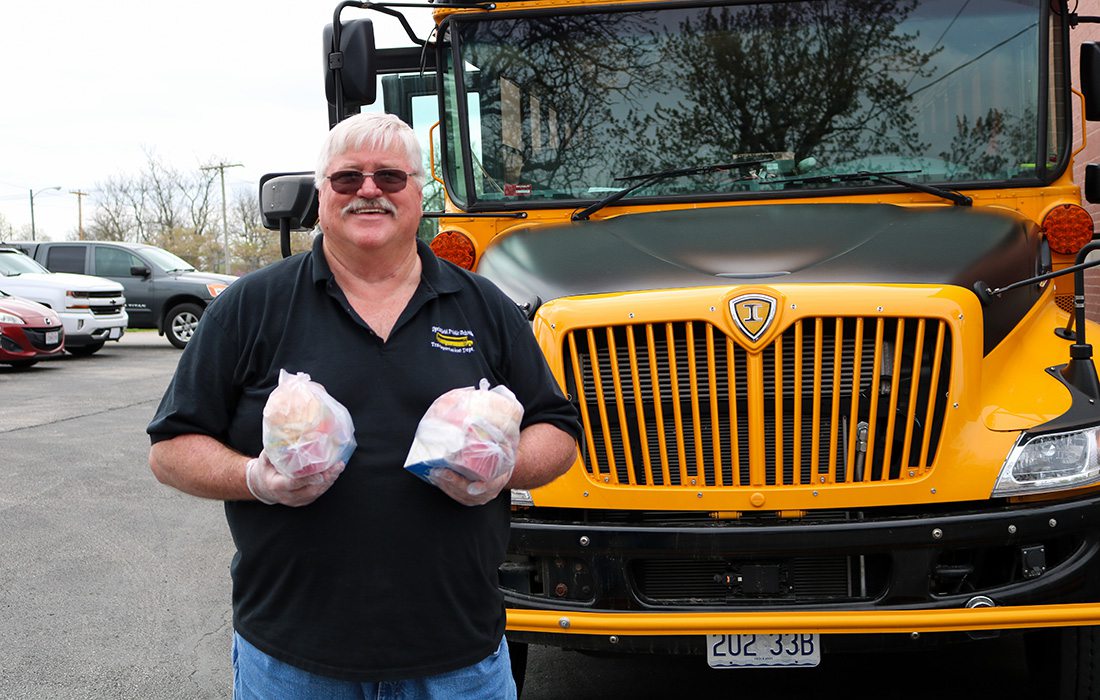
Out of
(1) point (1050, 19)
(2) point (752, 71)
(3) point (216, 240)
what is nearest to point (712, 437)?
(2) point (752, 71)

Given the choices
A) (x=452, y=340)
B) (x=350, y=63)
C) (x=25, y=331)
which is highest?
(x=350, y=63)

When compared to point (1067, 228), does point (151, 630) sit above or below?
below

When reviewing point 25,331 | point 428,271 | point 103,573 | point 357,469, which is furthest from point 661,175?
point 25,331

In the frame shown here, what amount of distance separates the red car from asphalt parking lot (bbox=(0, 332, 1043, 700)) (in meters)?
6.75

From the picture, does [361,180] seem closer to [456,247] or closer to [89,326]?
[456,247]

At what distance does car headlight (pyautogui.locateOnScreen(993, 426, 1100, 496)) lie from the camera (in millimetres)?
3379

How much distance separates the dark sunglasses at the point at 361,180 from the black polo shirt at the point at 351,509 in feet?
0.57

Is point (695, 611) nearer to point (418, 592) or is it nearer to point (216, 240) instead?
point (418, 592)

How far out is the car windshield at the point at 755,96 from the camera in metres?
4.53

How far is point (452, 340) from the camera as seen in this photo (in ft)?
7.86

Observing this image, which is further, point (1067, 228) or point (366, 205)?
point (1067, 228)

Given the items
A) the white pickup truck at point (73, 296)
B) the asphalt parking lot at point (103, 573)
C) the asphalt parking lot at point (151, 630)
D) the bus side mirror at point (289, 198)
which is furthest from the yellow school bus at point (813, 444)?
the white pickup truck at point (73, 296)

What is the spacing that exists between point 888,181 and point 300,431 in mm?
2989

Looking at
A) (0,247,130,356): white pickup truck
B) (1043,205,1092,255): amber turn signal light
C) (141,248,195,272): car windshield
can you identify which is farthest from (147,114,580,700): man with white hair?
(141,248,195,272): car windshield
